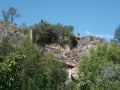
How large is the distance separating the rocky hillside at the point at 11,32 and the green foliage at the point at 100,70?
899 cm

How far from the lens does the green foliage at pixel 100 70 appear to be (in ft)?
81.5

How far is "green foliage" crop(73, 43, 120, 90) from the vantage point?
81.5ft

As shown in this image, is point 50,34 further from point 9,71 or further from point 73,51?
point 9,71

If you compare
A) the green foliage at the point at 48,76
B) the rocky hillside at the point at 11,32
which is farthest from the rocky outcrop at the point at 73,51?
the green foliage at the point at 48,76

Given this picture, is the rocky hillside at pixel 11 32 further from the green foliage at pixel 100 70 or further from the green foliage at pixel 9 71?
the green foliage at pixel 9 71

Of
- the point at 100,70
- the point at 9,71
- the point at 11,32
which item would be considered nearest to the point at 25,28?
the point at 11,32

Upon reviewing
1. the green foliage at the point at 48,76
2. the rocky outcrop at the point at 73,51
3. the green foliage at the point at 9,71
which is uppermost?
the rocky outcrop at the point at 73,51

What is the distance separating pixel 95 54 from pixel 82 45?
9.91 m

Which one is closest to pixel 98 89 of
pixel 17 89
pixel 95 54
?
pixel 95 54

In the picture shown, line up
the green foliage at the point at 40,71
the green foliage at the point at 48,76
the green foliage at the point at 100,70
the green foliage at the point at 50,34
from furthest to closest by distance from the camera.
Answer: the green foliage at the point at 50,34
the green foliage at the point at 40,71
the green foliage at the point at 48,76
the green foliage at the point at 100,70

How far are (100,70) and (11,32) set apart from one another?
681 inches

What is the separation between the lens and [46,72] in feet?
102

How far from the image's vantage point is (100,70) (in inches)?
1114

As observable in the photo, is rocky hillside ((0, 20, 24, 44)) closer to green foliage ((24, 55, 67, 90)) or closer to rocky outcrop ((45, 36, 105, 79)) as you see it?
rocky outcrop ((45, 36, 105, 79))
